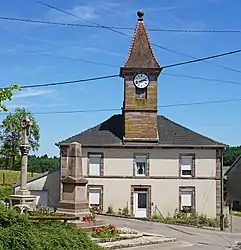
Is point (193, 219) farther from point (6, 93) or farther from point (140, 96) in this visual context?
point (6, 93)

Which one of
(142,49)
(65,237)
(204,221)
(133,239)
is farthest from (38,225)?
(142,49)

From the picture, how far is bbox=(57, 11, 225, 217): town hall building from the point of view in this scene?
39.7 meters

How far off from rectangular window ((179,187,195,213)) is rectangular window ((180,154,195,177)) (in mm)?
1101

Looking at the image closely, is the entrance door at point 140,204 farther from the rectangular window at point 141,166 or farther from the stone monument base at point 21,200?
the stone monument base at point 21,200

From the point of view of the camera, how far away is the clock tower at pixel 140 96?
40.3m

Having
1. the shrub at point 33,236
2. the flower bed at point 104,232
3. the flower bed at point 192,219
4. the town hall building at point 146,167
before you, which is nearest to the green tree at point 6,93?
the shrub at point 33,236

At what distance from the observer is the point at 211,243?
2205 cm

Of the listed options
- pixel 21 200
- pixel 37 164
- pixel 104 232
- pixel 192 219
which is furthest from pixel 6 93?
pixel 37 164

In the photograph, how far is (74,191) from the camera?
21.7 m

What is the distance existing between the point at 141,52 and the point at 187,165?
9124 millimetres

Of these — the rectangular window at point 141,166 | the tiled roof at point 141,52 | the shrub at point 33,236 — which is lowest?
the shrub at point 33,236

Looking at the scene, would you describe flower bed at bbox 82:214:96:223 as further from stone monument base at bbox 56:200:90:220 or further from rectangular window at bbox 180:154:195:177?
rectangular window at bbox 180:154:195:177

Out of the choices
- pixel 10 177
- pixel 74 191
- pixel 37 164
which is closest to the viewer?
pixel 74 191

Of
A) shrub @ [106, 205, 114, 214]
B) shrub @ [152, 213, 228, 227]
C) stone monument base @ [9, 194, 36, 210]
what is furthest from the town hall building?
stone monument base @ [9, 194, 36, 210]
